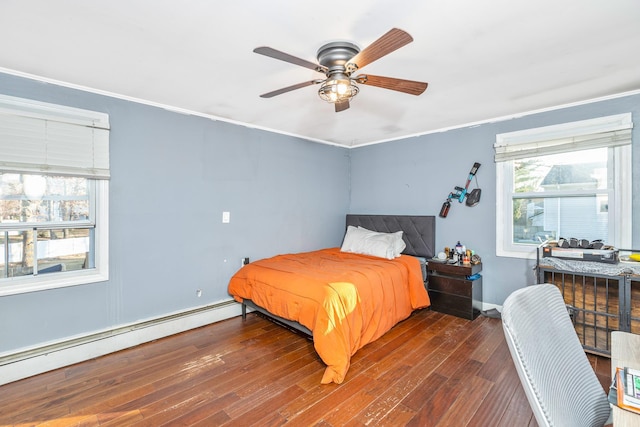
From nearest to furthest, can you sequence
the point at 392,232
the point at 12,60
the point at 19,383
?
1. the point at 12,60
2. the point at 19,383
3. the point at 392,232

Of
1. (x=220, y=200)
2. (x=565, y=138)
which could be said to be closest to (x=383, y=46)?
(x=220, y=200)

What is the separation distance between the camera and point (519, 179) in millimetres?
3488

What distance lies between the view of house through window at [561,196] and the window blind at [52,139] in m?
4.36

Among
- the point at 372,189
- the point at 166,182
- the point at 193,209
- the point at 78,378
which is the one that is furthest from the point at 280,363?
the point at 372,189

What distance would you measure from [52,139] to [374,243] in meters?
3.43

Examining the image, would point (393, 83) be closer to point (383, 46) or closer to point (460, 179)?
point (383, 46)

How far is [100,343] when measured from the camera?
2709mm

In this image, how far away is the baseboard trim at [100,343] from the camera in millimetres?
2350

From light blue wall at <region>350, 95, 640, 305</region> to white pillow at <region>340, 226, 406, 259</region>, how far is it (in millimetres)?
→ 609

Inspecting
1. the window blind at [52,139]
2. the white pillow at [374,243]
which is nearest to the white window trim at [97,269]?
the window blind at [52,139]

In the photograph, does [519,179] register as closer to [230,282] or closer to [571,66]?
[571,66]

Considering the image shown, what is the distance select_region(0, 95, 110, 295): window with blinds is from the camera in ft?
7.77

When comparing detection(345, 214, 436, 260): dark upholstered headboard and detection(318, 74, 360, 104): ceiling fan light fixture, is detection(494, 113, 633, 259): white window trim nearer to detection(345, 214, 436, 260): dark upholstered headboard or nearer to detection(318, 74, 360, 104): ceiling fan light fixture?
detection(345, 214, 436, 260): dark upholstered headboard

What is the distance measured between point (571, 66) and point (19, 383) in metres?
4.85
